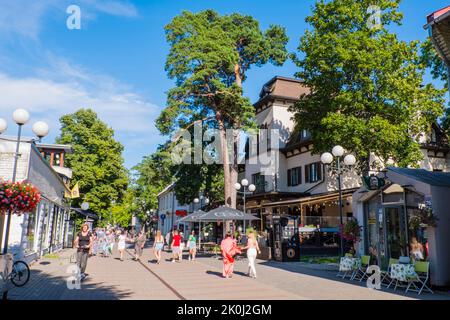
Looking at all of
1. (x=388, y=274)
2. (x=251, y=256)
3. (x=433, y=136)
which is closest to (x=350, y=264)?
(x=388, y=274)

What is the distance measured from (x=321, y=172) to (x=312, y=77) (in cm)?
821

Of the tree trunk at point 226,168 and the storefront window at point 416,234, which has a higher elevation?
the tree trunk at point 226,168

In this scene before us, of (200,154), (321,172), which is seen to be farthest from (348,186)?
(200,154)

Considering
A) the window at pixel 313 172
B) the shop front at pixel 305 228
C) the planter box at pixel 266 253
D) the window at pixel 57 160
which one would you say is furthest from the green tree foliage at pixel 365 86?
the window at pixel 57 160

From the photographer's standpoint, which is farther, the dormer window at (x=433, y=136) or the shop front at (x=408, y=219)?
the dormer window at (x=433, y=136)

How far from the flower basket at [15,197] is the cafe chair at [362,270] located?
10.7m

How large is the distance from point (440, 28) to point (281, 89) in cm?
2557

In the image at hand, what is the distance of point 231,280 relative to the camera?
517 inches

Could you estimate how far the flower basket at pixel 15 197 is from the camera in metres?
10.4

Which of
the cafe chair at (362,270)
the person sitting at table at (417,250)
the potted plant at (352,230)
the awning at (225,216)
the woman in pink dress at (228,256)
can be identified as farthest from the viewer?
the awning at (225,216)

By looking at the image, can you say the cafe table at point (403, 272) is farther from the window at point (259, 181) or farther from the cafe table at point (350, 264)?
the window at point (259, 181)

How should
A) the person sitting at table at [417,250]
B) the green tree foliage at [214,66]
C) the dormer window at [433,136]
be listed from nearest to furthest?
the person sitting at table at [417,250]
the green tree foliage at [214,66]
the dormer window at [433,136]

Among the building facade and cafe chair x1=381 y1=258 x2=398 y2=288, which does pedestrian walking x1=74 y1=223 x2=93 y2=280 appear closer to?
the building facade
